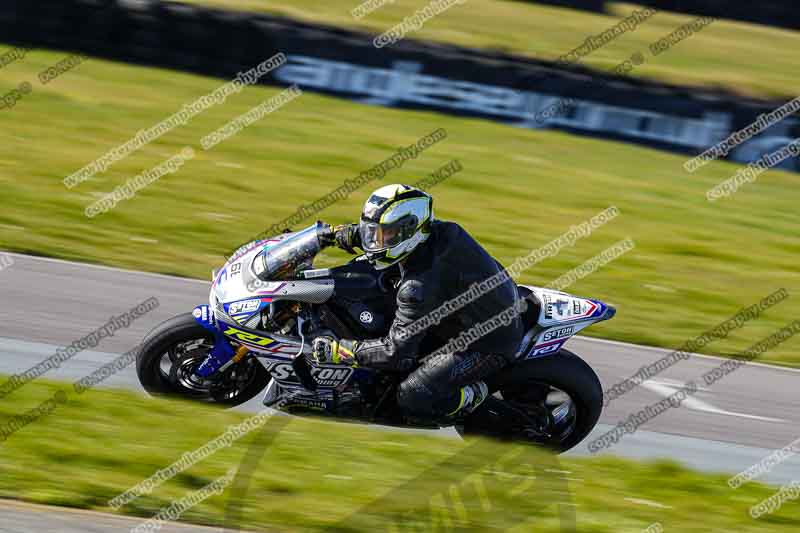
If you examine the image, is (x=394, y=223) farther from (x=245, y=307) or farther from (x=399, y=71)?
(x=399, y=71)

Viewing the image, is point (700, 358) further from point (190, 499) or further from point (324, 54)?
point (324, 54)

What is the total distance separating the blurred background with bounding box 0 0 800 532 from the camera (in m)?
6.51

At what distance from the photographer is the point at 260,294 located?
22.9 feet

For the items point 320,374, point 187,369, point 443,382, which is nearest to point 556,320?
point 443,382

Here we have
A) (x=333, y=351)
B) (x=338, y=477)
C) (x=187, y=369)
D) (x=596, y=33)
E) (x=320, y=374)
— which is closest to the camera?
(x=338, y=477)

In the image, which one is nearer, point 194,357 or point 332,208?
point 194,357

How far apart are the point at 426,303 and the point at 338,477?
1.24 meters

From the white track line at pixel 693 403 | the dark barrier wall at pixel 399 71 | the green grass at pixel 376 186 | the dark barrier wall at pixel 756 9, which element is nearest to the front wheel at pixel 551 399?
the white track line at pixel 693 403

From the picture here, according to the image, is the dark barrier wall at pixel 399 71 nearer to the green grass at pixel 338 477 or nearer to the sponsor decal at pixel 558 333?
the sponsor decal at pixel 558 333

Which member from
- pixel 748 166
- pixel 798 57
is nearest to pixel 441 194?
pixel 748 166

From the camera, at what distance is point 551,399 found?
7461mm

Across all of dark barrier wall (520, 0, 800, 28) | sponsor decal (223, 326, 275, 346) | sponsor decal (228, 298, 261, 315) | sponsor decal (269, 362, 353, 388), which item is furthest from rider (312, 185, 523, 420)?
dark barrier wall (520, 0, 800, 28)

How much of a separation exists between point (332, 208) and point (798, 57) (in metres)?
15.9

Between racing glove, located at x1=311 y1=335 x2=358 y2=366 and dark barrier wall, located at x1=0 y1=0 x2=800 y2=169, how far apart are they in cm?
1206
